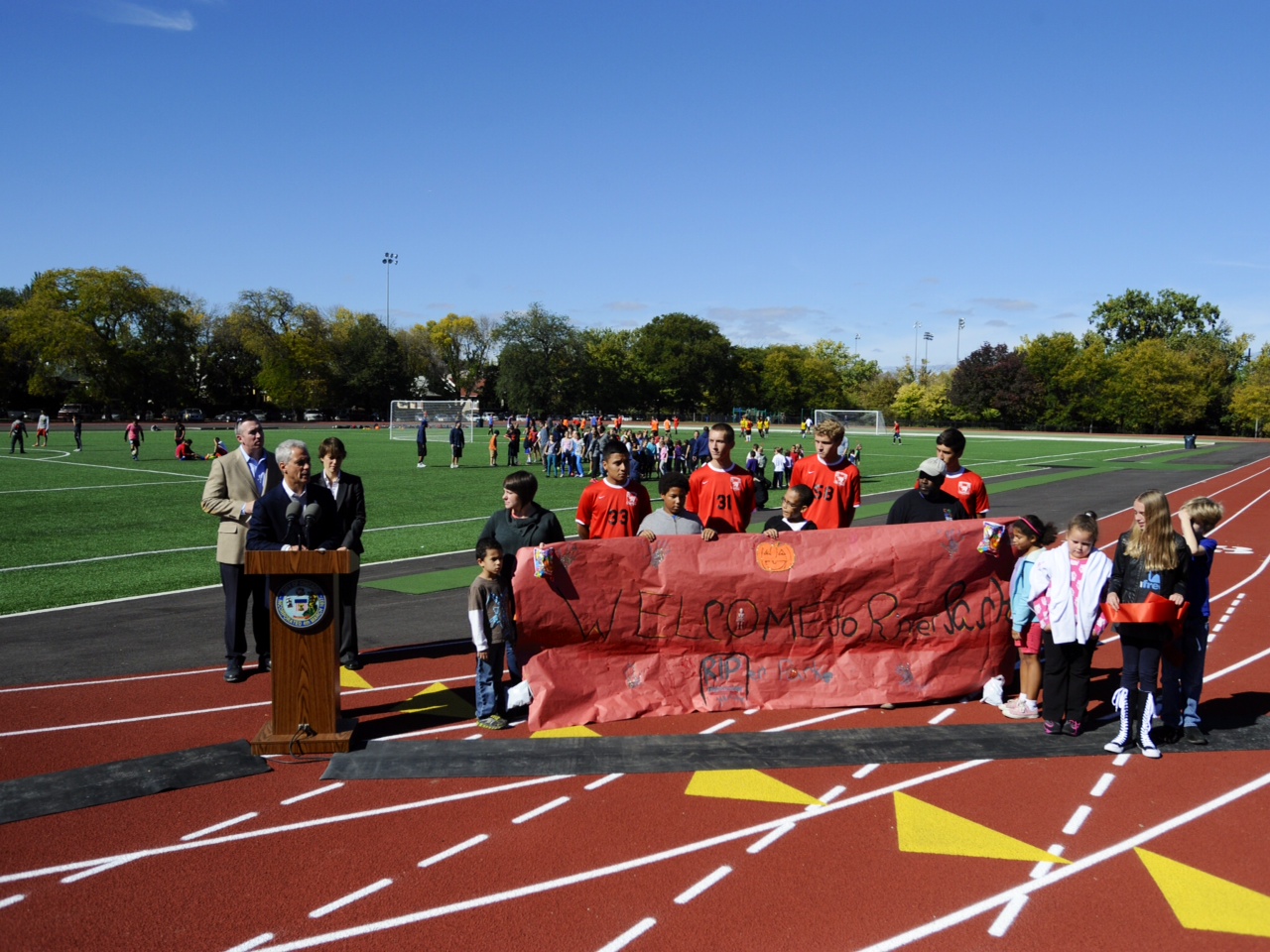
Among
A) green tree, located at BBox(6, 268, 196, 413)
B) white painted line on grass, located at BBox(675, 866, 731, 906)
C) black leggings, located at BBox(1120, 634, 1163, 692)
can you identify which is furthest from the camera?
green tree, located at BBox(6, 268, 196, 413)

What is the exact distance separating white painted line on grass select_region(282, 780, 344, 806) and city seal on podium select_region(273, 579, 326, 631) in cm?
101

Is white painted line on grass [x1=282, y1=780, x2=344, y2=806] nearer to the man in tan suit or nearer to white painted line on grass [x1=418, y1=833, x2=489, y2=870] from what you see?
white painted line on grass [x1=418, y1=833, x2=489, y2=870]

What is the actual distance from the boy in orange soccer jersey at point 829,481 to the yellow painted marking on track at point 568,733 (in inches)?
110

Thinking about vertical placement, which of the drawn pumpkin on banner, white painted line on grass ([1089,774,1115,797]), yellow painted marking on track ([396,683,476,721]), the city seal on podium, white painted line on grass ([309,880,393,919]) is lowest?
white painted line on grass ([309,880,393,919])

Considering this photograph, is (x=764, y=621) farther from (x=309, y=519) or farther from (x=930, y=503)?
(x=309, y=519)

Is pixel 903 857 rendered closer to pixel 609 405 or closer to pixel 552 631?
pixel 552 631

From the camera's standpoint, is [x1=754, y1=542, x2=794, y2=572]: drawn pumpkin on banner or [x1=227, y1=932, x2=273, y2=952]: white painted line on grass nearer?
[x1=227, y1=932, x2=273, y2=952]: white painted line on grass

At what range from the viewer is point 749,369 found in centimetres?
11775

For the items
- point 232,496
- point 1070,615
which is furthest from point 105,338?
point 1070,615

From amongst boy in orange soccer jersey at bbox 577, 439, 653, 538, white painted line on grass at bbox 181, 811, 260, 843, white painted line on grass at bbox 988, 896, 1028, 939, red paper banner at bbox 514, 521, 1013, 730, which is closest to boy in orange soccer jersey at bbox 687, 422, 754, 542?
boy in orange soccer jersey at bbox 577, 439, 653, 538

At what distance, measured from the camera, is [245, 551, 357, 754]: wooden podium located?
19.0 ft

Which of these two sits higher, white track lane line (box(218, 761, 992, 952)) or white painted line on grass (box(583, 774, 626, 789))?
white painted line on grass (box(583, 774, 626, 789))

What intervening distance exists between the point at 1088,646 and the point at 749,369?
11313 cm

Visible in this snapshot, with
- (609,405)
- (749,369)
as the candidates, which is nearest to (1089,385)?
(749,369)
